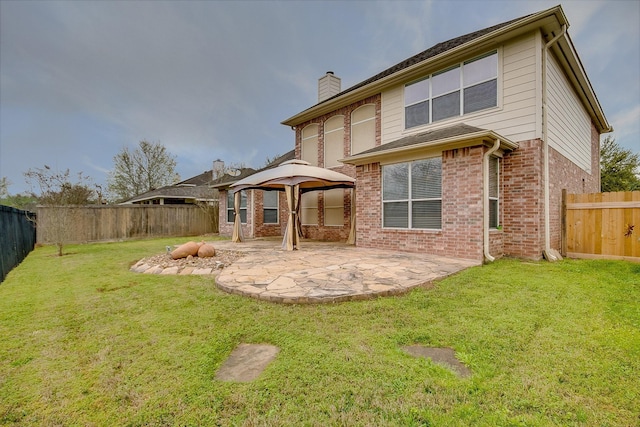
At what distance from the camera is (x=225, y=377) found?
202 centimetres

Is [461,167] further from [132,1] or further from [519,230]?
[132,1]

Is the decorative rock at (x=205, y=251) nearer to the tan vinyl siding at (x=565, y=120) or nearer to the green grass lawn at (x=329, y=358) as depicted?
the green grass lawn at (x=329, y=358)

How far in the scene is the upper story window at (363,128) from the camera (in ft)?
32.5

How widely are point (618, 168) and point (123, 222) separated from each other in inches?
1124

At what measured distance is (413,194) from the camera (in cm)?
736

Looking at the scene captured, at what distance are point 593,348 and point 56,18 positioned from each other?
52.0ft

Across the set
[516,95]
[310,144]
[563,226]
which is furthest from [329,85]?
[563,226]

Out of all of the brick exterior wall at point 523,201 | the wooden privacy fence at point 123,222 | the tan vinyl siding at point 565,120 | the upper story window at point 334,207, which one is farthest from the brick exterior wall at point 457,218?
the wooden privacy fence at point 123,222

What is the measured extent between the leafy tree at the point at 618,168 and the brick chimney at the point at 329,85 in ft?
60.3

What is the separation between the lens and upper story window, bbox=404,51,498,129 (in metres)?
7.10

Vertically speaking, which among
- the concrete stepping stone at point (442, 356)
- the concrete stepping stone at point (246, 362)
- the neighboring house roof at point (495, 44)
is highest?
the neighboring house roof at point (495, 44)

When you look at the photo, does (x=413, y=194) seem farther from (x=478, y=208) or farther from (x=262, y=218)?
(x=262, y=218)

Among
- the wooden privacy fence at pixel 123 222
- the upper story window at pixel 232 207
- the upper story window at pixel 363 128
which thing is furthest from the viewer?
the upper story window at pixel 232 207

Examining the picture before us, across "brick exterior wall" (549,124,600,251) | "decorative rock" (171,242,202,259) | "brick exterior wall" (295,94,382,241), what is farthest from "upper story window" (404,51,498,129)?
"decorative rock" (171,242,202,259)
